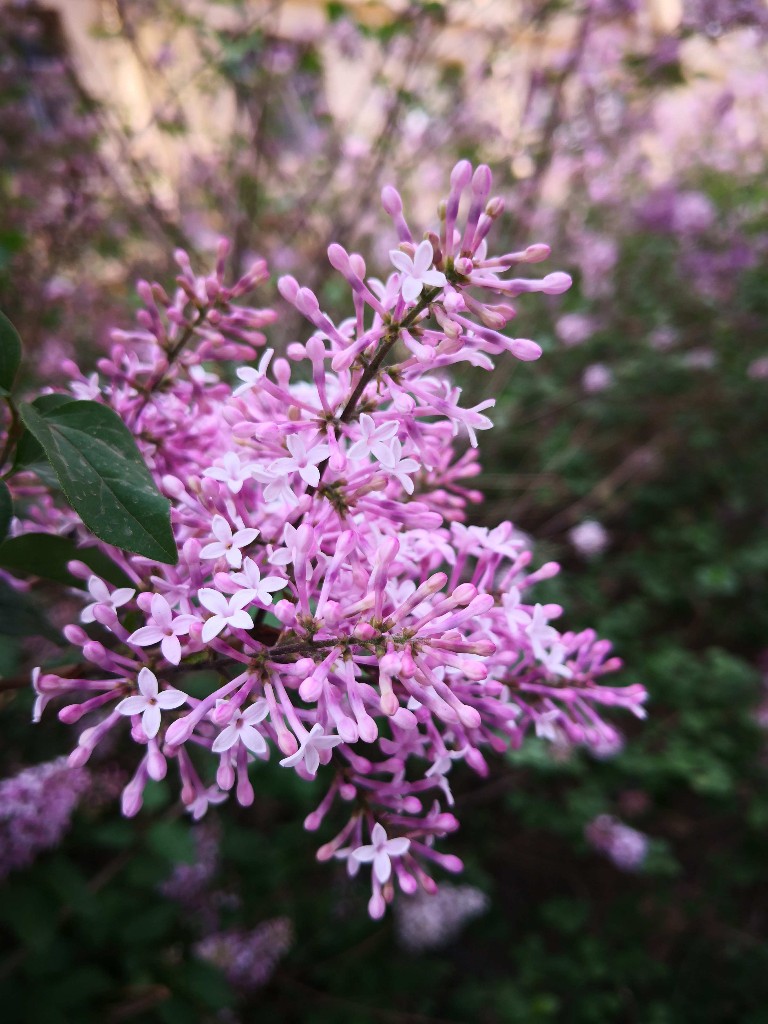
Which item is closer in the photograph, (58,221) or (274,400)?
(274,400)

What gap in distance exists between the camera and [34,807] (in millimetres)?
1282

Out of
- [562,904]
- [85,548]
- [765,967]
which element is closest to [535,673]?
[85,548]

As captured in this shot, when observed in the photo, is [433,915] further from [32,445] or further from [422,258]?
[422,258]

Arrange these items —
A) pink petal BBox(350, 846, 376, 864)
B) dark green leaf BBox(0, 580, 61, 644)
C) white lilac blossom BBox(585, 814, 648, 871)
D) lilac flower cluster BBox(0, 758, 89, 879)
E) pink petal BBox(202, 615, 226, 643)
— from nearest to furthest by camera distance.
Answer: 1. pink petal BBox(202, 615, 226, 643)
2. pink petal BBox(350, 846, 376, 864)
3. dark green leaf BBox(0, 580, 61, 644)
4. lilac flower cluster BBox(0, 758, 89, 879)
5. white lilac blossom BBox(585, 814, 648, 871)

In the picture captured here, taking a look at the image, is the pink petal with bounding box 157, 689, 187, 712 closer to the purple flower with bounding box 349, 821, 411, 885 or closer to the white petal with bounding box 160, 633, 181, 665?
the white petal with bounding box 160, 633, 181, 665

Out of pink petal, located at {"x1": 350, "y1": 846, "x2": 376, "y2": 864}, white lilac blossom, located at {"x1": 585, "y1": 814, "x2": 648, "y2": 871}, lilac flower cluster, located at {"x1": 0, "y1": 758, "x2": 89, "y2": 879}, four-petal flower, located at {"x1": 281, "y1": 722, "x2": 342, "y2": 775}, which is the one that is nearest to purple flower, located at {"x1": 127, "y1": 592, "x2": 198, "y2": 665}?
four-petal flower, located at {"x1": 281, "y1": 722, "x2": 342, "y2": 775}

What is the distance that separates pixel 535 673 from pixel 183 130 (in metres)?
2.51

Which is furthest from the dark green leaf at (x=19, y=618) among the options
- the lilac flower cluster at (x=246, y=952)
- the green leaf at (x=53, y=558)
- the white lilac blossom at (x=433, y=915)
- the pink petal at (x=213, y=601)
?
the white lilac blossom at (x=433, y=915)

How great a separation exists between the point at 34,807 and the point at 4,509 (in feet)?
2.60

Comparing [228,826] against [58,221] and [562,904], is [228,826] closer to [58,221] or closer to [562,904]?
[562,904]

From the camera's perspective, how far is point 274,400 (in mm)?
739

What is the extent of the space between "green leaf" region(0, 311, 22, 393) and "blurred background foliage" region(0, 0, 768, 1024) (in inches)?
11.3

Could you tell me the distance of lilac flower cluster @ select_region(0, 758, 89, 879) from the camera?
1250 millimetres

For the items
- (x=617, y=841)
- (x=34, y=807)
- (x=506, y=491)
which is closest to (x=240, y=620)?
(x=34, y=807)
